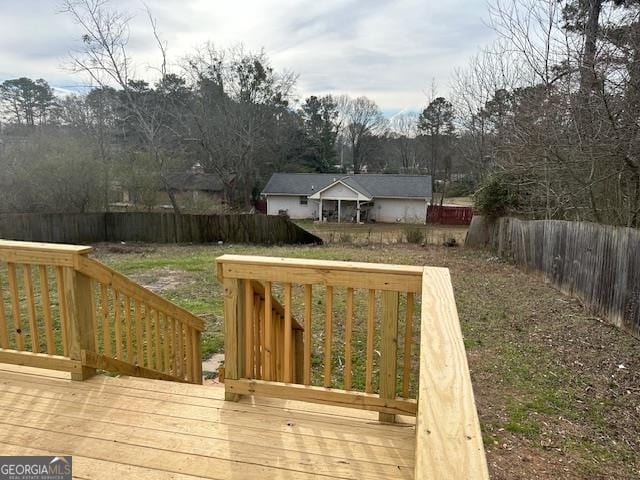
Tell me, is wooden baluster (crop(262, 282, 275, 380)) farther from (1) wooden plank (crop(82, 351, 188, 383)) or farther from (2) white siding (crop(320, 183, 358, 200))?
(2) white siding (crop(320, 183, 358, 200))

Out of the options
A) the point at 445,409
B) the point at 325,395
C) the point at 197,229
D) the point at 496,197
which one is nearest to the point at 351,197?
the point at 197,229

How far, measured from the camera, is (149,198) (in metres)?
18.1

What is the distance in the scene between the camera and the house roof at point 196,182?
2348cm

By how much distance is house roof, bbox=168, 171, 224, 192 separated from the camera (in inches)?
924

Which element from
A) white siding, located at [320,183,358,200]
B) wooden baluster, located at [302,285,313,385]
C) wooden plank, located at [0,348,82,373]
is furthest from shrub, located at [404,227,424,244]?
wooden plank, located at [0,348,82,373]

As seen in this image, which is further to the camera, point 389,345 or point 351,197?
point 351,197

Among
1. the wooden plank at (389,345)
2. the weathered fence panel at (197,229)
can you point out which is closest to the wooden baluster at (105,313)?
the wooden plank at (389,345)

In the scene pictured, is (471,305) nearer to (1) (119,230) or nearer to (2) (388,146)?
(1) (119,230)

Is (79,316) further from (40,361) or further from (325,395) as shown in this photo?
(325,395)

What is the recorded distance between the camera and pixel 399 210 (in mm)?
28281

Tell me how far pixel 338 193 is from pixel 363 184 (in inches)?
93.2

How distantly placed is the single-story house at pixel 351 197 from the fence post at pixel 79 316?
1003 inches

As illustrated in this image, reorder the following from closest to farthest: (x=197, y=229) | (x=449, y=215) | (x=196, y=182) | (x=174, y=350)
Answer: (x=174, y=350) → (x=197, y=229) → (x=196, y=182) → (x=449, y=215)

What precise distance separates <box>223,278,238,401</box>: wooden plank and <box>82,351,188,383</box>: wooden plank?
3.07ft
